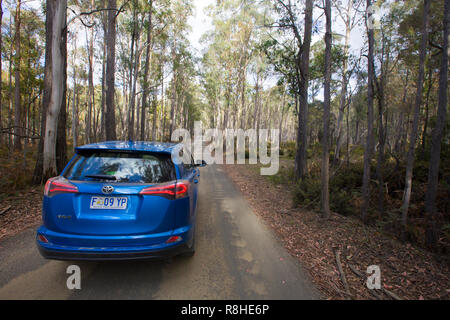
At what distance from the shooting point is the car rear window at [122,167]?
8.07ft

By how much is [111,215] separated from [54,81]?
6108mm

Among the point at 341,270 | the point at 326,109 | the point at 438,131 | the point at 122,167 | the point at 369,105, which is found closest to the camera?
the point at 122,167

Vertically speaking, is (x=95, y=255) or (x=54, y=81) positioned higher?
(x=54, y=81)

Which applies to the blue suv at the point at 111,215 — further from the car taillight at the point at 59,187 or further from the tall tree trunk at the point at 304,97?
the tall tree trunk at the point at 304,97

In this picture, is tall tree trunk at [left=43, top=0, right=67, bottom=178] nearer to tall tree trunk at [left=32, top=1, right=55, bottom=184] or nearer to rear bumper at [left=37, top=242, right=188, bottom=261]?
tall tree trunk at [left=32, top=1, right=55, bottom=184]

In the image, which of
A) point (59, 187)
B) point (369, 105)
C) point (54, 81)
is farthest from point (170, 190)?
point (54, 81)

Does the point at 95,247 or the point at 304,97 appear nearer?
the point at 95,247

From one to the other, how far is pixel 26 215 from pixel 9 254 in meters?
2.08

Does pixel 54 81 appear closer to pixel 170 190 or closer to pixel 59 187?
pixel 59 187

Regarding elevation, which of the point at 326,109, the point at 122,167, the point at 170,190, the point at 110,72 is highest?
the point at 110,72

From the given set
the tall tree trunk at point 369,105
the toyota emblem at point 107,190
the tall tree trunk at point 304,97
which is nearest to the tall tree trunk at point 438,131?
the tall tree trunk at point 369,105

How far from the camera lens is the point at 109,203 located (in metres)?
2.33

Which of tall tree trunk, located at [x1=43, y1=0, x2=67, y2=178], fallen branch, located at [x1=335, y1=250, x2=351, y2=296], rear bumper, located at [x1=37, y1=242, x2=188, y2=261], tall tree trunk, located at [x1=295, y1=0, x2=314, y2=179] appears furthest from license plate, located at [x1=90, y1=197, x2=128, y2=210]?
tall tree trunk, located at [x1=295, y1=0, x2=314, y2=179]

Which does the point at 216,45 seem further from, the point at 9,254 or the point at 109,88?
the point at 9,254
